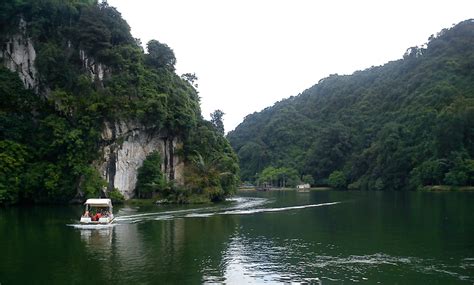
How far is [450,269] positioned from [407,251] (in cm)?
471

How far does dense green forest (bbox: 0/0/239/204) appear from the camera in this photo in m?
64.0

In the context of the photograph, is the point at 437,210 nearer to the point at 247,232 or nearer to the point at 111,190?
the point at 247,232

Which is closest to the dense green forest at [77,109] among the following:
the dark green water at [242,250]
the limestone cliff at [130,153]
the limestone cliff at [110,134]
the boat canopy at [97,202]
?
the limestone cliff at [110,134]

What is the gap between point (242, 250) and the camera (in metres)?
28.6

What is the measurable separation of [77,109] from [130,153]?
992cm

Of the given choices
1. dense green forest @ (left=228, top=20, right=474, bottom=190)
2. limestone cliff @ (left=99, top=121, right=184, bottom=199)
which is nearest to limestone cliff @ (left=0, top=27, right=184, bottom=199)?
limestone cliff @ (left=99, top=121, right=184, bottom=199)

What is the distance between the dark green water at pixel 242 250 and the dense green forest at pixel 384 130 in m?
62.3

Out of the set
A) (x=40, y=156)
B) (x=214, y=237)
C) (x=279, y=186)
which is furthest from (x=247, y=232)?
(x=279, y=186)

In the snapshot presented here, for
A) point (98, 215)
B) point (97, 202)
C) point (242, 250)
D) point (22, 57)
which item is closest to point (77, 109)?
point (22, 57)

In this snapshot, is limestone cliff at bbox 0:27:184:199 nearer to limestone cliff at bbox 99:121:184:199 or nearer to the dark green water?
limestone cliff at bbox 99:121:184:199

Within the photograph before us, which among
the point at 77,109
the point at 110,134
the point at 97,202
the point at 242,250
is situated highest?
the point at 77,109

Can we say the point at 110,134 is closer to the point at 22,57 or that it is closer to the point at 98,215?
the point at 22,57

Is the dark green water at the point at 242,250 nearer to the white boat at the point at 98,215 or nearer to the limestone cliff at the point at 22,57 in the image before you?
the white boat at the point at 98,215

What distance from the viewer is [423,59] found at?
Answer: 150 metres
